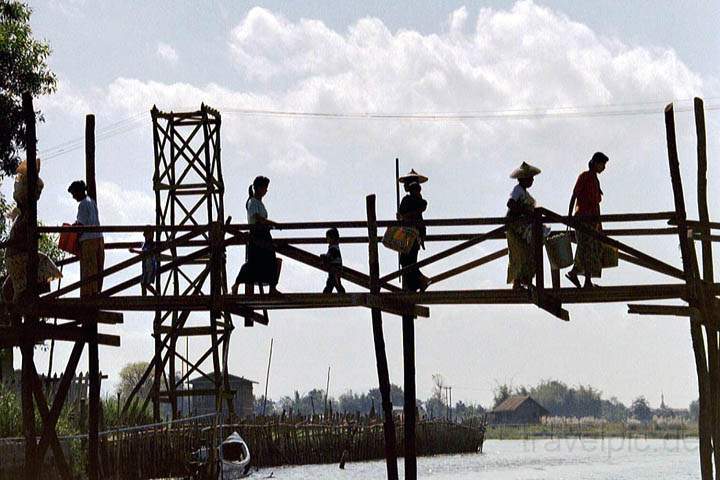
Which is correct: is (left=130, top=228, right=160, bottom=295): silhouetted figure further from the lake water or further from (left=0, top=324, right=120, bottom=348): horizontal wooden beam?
the lake water

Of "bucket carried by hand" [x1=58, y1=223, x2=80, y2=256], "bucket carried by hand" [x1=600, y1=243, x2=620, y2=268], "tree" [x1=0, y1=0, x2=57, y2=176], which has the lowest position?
"bucket carried by hand" [x1=600, y1=243, x2=620, y2=268]

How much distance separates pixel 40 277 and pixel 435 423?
4128 cm

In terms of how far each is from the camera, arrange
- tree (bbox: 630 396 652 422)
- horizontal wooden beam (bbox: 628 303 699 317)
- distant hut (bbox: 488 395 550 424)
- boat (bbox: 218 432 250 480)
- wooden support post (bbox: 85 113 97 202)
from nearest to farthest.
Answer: horizontal wooden beam (bbox: 628 303 699 317), wooden support post (bbox: 85 113 97 202), boat (bbox: 218 432 250 480), distant hut (bbox: 488 395 550 424), tree (bbox: 630 396 652 422)

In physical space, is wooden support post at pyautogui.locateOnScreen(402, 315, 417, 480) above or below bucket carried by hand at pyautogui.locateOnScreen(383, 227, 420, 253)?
below

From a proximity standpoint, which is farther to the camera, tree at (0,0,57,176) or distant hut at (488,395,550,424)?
distant hut at (488,395,550,424)

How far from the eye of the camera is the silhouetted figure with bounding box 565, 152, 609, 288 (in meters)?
16.3

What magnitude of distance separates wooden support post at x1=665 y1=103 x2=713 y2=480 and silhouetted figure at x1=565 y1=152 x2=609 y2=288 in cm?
126

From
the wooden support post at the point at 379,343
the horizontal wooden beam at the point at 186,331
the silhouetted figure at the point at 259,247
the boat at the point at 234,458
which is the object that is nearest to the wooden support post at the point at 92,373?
the silhouetted figure at the point at 259,247

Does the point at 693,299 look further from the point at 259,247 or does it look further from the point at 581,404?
the point at 581,404

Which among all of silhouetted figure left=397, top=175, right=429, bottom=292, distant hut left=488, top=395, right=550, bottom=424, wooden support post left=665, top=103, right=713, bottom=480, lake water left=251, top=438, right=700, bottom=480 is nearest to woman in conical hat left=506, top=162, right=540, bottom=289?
silhouetted figure left=397, top=175, right=429, bottom=292

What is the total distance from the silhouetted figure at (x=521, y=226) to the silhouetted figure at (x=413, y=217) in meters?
1.17

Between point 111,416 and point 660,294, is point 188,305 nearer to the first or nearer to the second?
point 660,294

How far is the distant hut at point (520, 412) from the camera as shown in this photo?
11275 cm

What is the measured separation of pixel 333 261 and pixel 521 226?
2.84 metres
